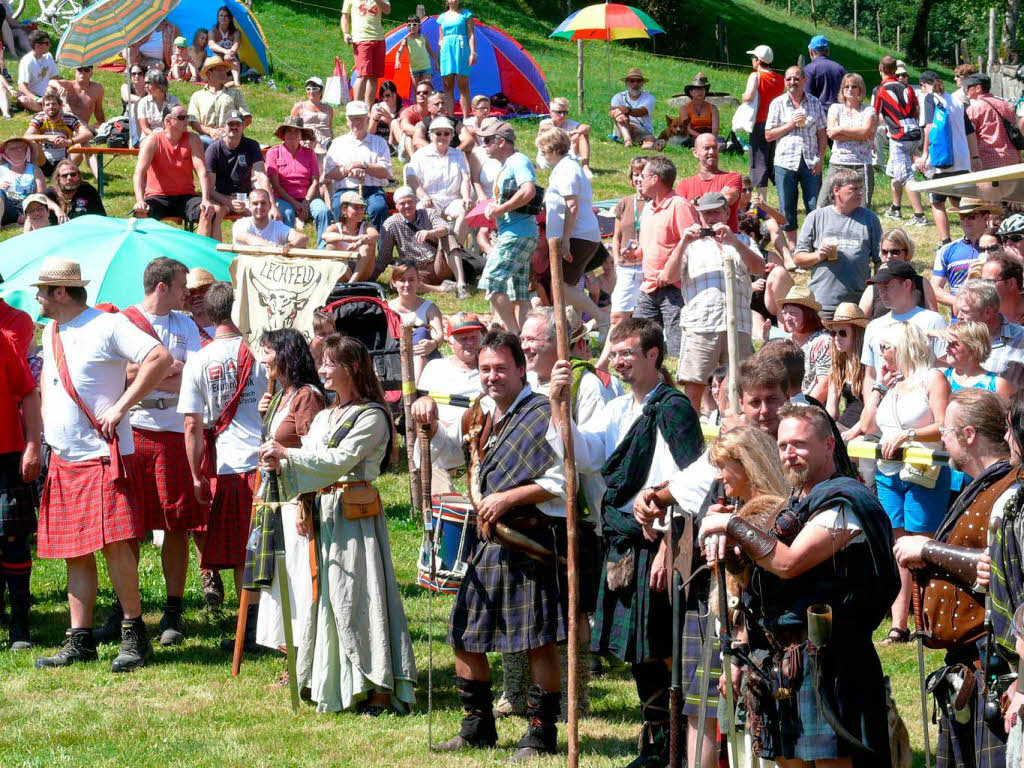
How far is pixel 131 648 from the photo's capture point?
8.12 meters

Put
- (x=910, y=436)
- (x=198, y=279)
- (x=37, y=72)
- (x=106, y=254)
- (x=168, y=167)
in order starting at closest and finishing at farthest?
(x=910, y=436), (x=198, y=279), (x=106, y=254), (x=168, y=167), (x=37, y=72)

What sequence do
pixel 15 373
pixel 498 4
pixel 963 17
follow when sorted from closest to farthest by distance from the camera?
pixel 15 373
pixel 498 4
pixel 963 17

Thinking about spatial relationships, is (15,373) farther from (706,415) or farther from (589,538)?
(706,415)

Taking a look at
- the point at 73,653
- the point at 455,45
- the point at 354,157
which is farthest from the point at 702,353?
the point at 455,45

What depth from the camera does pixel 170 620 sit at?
28.5 ft

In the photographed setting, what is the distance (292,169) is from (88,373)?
8.53 m

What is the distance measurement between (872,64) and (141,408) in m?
42.4

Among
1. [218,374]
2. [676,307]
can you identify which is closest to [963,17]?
[676,307]

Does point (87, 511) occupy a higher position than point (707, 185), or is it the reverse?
point (707, 185)

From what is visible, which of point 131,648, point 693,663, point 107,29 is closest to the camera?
point 693,663

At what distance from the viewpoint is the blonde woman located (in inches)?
306

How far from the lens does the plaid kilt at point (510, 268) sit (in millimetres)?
12578

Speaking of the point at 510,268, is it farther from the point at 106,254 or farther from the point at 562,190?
the point at 106,254

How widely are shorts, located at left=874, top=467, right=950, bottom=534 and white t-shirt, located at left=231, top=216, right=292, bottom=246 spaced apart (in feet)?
24.2
